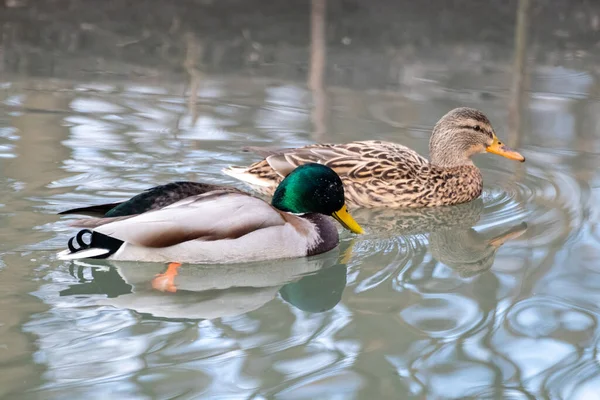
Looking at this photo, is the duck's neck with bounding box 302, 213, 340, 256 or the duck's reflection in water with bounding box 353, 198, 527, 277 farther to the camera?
the duck's reflection in water with bounding box 353, 198, 527, 277

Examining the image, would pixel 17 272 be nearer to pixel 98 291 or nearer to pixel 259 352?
pixel 98 291

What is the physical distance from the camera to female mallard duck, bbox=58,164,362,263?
→ 5.54 metres

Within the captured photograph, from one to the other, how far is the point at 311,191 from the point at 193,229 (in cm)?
81

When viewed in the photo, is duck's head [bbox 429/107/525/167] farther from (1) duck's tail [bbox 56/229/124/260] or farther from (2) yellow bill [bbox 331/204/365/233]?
(1) duck's tail [bbox 56/229/124/260]

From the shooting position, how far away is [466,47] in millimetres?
12242

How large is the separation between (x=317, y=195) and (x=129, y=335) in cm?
171

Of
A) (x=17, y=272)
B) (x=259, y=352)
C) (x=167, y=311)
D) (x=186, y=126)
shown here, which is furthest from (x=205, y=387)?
(x=186, y=126)

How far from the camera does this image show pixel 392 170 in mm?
7152

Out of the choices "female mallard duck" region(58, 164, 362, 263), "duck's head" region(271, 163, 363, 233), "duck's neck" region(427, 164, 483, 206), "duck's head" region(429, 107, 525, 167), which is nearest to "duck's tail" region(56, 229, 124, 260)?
"female mallard duck" region(58, 164, 362, 263)

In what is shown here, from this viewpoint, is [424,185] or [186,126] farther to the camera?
[186,126]

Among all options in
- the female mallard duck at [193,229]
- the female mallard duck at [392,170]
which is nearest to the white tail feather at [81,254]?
the female mallard duck at [193,229]

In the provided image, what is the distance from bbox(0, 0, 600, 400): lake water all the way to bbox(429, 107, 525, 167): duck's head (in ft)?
1.11

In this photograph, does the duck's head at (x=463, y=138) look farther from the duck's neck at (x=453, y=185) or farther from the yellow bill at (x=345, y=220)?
the yellow bill at (x=345, y=220)

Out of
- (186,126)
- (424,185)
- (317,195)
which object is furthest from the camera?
(186,126)
